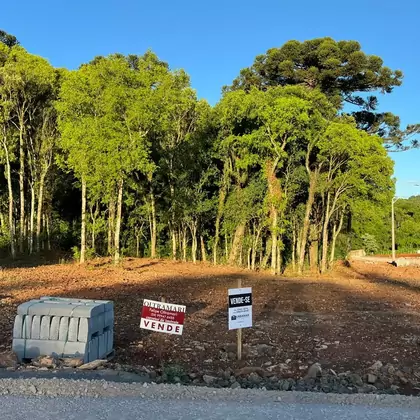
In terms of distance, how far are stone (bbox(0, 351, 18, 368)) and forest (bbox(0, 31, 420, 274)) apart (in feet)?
47.6

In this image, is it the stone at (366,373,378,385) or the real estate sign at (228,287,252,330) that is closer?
the stone at (366,373,378,385)

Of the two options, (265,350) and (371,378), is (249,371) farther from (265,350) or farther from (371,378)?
(371,378)

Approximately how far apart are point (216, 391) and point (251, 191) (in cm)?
2659

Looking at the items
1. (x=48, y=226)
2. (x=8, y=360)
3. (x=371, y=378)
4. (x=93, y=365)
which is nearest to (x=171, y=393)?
(x=93, y=365)

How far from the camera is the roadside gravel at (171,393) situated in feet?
18.9

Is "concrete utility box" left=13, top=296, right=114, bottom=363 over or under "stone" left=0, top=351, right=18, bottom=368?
over

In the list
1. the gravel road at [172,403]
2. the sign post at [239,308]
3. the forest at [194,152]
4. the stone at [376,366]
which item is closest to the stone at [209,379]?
the sign post at [239,308]

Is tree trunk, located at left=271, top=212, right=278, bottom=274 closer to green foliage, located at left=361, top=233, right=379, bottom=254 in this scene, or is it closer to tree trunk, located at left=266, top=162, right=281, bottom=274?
tree trunk, located at left=266, top=162, right=281, bottom=274

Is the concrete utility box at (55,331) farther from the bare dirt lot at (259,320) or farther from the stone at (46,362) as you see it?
the bare dirt lot at (259,320)

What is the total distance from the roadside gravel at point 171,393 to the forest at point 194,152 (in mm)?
16335

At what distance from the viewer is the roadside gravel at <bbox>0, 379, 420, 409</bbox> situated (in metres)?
5.77

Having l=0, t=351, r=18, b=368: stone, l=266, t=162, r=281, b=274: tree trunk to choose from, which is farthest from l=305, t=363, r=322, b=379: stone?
l=266, t=162, r=281, b=274: tree trunk

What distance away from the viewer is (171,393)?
598 cm

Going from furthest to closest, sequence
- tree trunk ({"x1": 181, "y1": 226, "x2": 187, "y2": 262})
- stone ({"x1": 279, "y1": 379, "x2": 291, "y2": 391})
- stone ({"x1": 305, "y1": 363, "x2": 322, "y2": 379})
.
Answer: tree trunk ({"x1": 181, "y1": 226, "x2": 187, "y2": 262}) → stone ({"x1": 305, "y1": 363, "x2": 322, "y2": 379}) → stone ({"x1": 279, "y1": 379, "x2": 291, "y2": 391})
